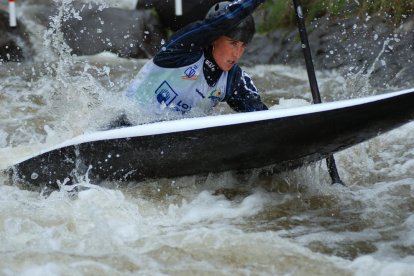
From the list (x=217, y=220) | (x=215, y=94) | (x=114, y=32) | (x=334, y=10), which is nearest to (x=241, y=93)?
(x=215, y=94)

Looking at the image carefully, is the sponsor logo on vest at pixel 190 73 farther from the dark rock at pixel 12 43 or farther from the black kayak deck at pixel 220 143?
the dark rock at pixel 12 43

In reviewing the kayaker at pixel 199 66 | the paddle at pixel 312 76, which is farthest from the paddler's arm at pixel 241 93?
the paddle at pixel 312 76

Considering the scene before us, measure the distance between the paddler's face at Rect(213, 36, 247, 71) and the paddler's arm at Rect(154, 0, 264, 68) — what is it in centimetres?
6

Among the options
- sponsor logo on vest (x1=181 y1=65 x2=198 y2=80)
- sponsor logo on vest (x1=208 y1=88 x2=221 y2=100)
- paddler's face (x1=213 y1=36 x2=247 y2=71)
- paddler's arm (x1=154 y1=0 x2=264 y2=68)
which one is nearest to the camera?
paddler's arm (x1=154 y1=0 x2=264 y2=68)

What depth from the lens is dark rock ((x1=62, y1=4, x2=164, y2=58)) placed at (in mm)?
8801

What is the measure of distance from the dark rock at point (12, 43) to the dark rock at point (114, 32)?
0.54 metres

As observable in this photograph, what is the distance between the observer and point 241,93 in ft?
13.4

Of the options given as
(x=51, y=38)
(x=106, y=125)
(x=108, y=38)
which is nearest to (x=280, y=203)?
(x=106, y=125)

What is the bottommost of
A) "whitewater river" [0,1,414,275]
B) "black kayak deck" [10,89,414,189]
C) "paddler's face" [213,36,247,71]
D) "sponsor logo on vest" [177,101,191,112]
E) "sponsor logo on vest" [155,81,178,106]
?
"whitewater river" [0,1,414,275]

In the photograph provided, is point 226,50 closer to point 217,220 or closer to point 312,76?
point 312,76

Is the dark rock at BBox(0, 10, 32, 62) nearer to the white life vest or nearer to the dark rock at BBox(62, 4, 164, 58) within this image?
the dark rock at BBox(62, 4, 164, 58)

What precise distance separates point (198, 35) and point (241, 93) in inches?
24.1

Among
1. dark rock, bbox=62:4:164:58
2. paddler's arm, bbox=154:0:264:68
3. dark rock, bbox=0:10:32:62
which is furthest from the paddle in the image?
dark rock, bbox=0:10:32:62

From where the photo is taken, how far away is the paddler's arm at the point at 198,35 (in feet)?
11.4
